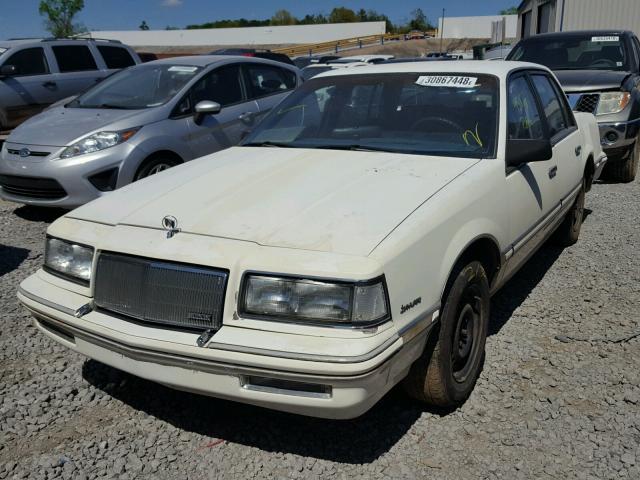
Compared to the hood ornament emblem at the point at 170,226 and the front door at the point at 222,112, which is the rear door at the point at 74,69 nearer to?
the front door at the point at 222,112

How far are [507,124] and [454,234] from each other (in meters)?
1.04

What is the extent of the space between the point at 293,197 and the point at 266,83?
492cm

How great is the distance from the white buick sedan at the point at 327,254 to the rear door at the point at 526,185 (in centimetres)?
2

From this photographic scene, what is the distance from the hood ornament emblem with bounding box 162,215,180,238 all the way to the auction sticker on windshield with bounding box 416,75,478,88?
1915mm

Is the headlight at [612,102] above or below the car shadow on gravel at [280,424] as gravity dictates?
above

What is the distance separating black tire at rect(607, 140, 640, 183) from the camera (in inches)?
293

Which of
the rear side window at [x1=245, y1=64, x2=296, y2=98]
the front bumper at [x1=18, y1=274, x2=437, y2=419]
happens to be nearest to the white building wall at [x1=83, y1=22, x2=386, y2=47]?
Result: the rear side window at [x1=245, y1=64, x2=296, y2=98]

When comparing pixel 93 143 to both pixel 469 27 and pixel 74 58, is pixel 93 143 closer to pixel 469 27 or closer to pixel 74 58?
pixel 74 58

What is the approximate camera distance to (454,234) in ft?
9.05

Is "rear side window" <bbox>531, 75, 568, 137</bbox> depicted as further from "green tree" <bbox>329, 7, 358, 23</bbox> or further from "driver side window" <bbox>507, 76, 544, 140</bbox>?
"green tree" <bbox>329, 7, 358, 23</bbox>

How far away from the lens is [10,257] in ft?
17.0

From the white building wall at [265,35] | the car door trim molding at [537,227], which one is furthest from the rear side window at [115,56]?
the white building wall at [265,35]

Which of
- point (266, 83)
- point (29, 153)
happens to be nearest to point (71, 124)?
point (29, 153)

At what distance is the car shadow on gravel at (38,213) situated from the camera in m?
6.38
